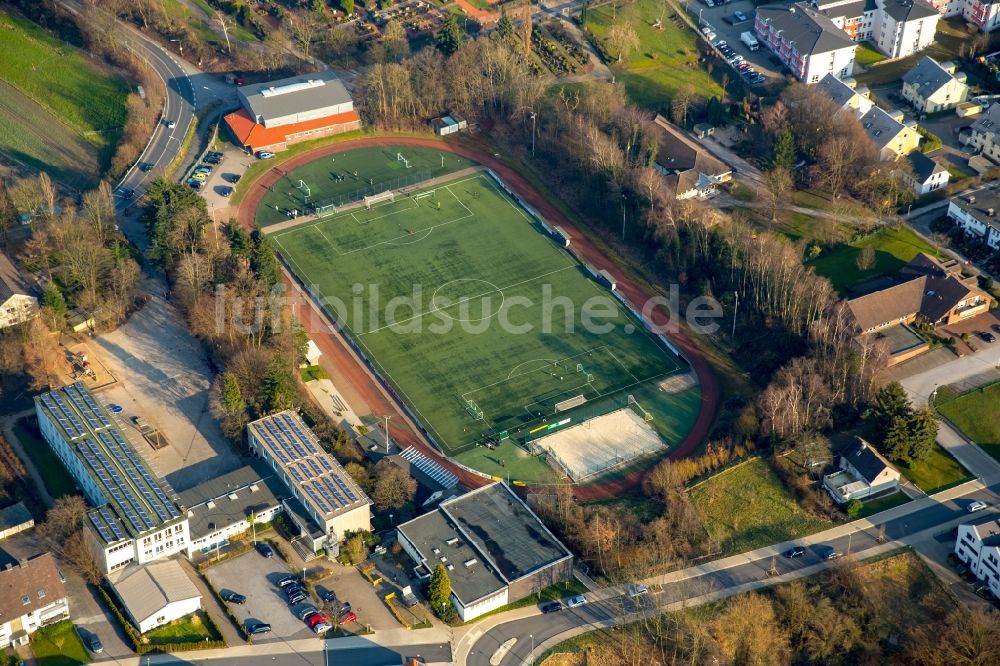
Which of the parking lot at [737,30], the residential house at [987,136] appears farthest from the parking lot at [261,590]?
the residential house at [987,136]

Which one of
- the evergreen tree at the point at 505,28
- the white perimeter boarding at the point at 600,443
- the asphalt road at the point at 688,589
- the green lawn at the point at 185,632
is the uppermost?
the evergreen tree at the point at 505,28

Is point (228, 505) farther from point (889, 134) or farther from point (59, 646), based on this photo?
point (889, 134)

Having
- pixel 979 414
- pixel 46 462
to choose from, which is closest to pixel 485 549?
pixel 46 462

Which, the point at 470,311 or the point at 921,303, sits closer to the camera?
the point at 921,303

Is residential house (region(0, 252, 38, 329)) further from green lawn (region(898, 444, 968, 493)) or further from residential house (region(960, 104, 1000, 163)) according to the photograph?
residential house (region(960, 104, 1000, 163))

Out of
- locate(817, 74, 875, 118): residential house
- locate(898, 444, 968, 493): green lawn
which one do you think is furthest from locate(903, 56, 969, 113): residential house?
locate(898, 444, 968, 493): green lawn

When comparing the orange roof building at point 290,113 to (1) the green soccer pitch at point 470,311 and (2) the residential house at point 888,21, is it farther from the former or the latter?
(2) the residential house at point 888,21
